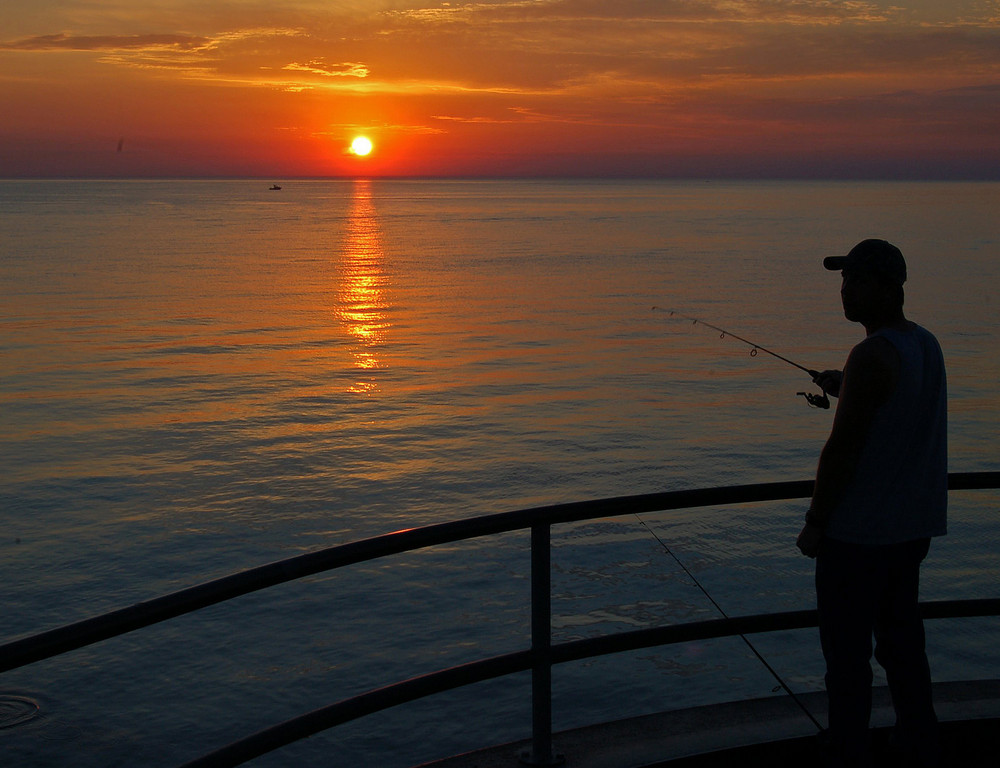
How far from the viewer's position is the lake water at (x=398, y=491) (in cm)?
751

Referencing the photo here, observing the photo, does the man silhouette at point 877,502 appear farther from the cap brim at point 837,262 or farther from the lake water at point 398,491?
the lake water at point 398,491

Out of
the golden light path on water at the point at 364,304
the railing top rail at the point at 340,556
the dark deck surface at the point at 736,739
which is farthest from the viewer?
the golden light path on water at the point at 364,304

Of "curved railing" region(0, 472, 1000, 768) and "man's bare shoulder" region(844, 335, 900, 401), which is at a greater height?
"man's bare shoulder" region(844, 335, 900, 401)

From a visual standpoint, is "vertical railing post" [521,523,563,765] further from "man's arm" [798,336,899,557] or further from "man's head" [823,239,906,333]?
"man's head" [823,239,906,333]

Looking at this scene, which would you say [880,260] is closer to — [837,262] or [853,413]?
[837,262]

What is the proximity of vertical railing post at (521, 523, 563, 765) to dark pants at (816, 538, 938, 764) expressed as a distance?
85 cm

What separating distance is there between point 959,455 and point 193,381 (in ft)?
42.6

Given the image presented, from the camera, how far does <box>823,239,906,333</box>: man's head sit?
129 inches

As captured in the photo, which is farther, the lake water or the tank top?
the lake water

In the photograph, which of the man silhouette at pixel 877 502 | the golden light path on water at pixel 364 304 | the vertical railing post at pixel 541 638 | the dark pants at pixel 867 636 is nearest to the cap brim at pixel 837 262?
the man silhouette at pixel 877 502

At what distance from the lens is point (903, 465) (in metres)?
3.26

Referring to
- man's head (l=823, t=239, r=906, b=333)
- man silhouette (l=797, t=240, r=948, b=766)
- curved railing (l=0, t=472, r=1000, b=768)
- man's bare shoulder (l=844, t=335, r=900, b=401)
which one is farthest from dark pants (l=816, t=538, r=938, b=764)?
man's head (l=823, t=239, r=906, b=333)

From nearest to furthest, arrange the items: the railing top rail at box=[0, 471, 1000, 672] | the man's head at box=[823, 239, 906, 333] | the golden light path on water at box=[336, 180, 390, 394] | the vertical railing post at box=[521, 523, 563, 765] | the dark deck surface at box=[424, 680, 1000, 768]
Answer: the railing top rail at box=[0, 471, 1000, 672] < the vertical railing post at box=[521, 523, 563, 765] < the man's head at box=[823, 239, 906, 333] < the dark deck surface at box=[424, 680, 1000, 768] < the golden light path on water at box=[336, 180, 390, 394]

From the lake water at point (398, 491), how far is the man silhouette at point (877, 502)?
12.6 ft
